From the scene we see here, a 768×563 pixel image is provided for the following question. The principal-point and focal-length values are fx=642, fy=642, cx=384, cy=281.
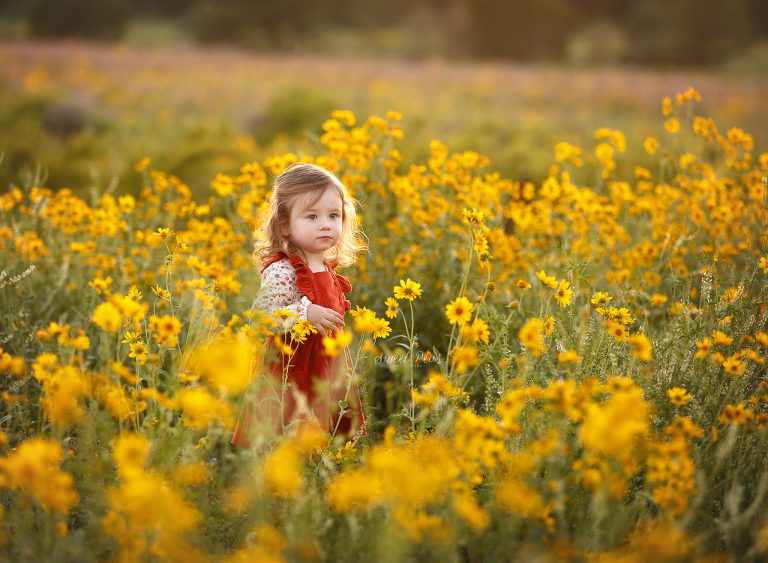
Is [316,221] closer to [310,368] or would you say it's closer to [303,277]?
[303,277]

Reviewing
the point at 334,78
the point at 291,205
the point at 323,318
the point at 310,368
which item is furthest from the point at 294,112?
the point at 323,318

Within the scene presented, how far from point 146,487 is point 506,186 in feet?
8.54

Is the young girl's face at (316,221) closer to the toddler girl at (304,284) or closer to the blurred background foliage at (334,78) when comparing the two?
the toddler girl at (304,284)

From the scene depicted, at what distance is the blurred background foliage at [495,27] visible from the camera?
2312cm

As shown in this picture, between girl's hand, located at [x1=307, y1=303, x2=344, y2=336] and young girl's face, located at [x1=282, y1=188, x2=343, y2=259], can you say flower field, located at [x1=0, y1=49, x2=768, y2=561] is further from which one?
young girl's face, located at [x1=282, y1=188, x2=343, y2=259]

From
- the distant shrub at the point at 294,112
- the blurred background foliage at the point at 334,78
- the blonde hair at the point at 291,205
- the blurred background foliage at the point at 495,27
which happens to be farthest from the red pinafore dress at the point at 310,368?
the blurred background foliage at the point at 495,27

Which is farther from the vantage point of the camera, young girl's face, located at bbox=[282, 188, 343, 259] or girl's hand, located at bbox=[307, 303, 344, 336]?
young girl's face, located at bbox=[282, 188, 343, 259]

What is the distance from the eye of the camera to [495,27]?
25.1m

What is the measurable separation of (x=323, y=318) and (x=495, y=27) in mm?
25275

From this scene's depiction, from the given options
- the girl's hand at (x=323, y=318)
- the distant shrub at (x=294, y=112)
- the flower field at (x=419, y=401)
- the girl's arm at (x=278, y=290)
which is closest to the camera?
the flower field at (x=419, y=401)

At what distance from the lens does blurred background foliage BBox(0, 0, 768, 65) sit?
75.9 ft

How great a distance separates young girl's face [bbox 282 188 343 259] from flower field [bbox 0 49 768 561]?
34cm

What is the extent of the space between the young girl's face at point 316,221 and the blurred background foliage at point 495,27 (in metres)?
21.6

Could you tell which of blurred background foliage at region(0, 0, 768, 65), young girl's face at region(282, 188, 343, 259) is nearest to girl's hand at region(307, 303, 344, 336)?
young girl's face at region(282, 188, 343, 259)
